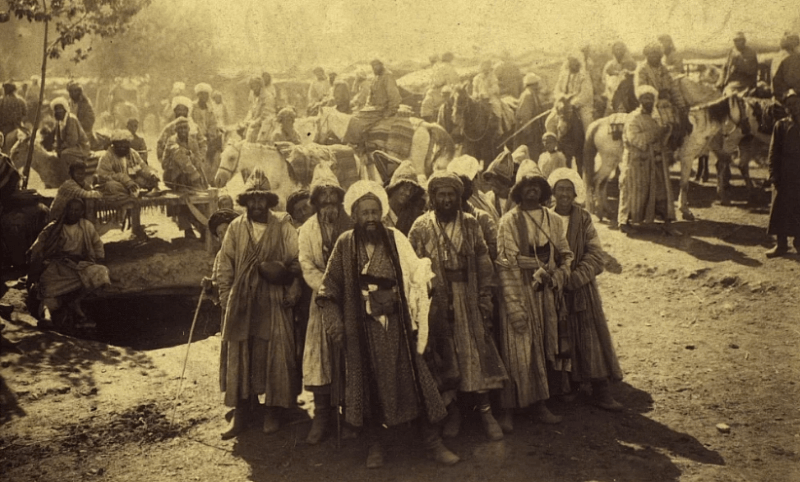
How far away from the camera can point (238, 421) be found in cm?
612

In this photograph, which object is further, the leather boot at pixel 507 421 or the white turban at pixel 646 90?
the white turban at pixel 646 90

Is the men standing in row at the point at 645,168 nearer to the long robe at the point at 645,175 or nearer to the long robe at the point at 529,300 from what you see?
the long robe at the point at 645,175

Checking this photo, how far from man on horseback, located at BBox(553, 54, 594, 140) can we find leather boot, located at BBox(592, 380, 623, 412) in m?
8.08

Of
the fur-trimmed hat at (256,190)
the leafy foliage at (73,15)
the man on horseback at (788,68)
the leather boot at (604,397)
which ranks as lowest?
the leather boot at (604,397)

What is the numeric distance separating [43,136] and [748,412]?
12615mm

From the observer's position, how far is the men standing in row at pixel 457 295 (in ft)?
18.1

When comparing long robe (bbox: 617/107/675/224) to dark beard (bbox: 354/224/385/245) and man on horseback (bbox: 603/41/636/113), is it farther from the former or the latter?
dark beard (bbox: 354/224/385/245)

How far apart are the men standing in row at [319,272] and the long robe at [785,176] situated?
6.07 meters

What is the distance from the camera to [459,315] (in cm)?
559

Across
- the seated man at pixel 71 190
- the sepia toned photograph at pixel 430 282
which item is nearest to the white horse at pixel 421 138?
the sepia toned photograph at pixel 430 282

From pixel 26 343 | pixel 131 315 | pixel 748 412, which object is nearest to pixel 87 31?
pixel 131 315

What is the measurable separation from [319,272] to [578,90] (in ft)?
32.5

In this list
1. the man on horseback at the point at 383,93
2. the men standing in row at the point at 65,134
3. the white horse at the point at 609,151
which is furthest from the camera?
the man on horseback at the point at 383,93

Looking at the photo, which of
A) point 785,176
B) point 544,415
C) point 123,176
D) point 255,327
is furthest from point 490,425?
point 123,176
